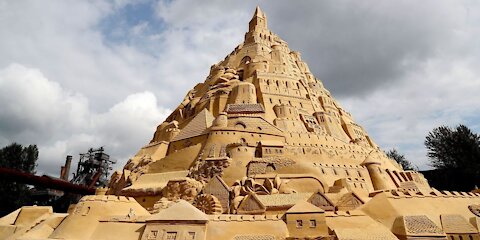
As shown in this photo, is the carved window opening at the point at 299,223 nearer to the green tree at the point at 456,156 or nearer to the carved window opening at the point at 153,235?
the carved window opening at the point at 153,235

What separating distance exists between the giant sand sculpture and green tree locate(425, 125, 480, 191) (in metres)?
10.3

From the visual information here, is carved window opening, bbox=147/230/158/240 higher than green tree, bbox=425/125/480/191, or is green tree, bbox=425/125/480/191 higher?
green tree, bbox=425/125/480/191

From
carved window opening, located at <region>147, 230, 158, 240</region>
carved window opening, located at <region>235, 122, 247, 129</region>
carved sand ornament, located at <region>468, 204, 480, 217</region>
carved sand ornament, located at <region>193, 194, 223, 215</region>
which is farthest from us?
carved window opening, located at <region>235, 122, 247, 129</region>

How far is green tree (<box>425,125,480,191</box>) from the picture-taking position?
47.8 metres

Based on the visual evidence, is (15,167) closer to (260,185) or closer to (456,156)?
(260,185)

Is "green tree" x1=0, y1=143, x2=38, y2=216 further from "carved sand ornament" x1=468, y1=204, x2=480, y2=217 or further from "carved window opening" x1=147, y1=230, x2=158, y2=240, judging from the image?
"carved sand ornament" x1=468, y1=204, x2=480, y2=217

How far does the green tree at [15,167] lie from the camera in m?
50.7

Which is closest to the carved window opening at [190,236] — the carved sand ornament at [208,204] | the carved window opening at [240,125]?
the carved sand ornament at [208,204]

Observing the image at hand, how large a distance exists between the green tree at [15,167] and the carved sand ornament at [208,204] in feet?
135

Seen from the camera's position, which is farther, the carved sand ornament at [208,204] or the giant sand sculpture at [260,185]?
the carved sand ornament at [208,204]

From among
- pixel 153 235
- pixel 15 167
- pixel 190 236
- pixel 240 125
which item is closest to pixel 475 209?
pixel 190 236

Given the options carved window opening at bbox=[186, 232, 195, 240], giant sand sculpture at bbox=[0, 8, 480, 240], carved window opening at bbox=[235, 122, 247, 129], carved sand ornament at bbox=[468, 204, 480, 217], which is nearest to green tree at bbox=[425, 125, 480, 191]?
giant sand sculpture at bbox=[0, 8, 480, 240]

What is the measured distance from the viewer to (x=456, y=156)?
49.8m

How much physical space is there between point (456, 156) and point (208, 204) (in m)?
47.2
